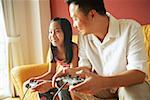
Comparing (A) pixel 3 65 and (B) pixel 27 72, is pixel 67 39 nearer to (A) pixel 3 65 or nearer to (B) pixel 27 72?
(B) pixel 27 72

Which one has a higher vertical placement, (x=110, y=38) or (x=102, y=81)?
(x=110, y=38)

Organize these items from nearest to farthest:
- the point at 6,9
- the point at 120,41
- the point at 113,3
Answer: the point at 120,41, the point at 113,3, the point at 6,9

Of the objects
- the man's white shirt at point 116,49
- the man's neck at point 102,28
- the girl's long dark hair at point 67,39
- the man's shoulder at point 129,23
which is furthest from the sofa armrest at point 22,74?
the man's shoulder at point 129,23

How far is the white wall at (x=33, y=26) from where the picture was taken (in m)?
2.82

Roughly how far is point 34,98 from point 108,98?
2.36ft

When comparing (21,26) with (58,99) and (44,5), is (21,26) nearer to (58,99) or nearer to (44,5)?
(44,5)

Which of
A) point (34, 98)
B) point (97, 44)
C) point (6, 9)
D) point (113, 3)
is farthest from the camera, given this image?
point (6, 9)

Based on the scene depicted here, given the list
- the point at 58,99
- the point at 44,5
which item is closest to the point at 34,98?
the point at 58,99

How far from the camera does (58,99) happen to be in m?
1.73

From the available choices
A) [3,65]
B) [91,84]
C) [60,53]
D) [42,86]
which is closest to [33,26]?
[3,65]

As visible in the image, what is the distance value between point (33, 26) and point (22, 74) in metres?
0.81

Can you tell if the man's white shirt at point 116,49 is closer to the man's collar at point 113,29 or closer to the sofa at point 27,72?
the man's collar at point 113,29

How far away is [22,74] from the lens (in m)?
2.19

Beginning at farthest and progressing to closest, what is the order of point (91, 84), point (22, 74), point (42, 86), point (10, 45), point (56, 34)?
point (10, 45) < point (22, 74) < point (56, 34) < point (42, 86) < point (91, 84)
